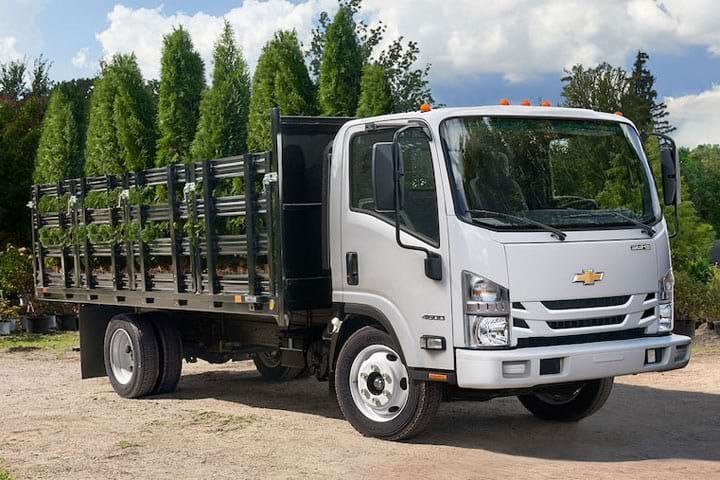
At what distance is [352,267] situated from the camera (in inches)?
335

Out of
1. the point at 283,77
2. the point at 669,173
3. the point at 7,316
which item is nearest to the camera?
the point at 669,173

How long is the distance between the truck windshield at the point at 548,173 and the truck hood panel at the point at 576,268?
0.20 m

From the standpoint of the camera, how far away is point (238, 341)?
10438mm

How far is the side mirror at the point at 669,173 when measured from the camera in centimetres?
845

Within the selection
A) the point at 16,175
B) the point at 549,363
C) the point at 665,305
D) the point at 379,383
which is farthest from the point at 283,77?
the point at 16,175

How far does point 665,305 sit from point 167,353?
17.1 ft

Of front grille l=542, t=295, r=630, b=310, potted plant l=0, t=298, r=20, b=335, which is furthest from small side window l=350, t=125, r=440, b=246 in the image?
potted plant l=0, t=298, r=20, b=335

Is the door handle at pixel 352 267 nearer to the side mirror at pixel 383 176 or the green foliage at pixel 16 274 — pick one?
the side mirror at pixel 383 176

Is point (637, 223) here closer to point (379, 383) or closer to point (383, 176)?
point (383, 176)

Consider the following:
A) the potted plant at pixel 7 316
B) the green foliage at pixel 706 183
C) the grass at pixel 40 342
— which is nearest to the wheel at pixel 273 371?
the grass at pixel 40 342

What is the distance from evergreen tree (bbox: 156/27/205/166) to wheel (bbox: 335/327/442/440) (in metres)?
4.80

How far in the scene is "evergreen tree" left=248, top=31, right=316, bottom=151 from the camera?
1189 centimetres

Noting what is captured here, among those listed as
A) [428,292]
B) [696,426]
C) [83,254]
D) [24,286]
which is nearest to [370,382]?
[428,292]

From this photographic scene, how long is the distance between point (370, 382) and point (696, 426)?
3.05 metres
